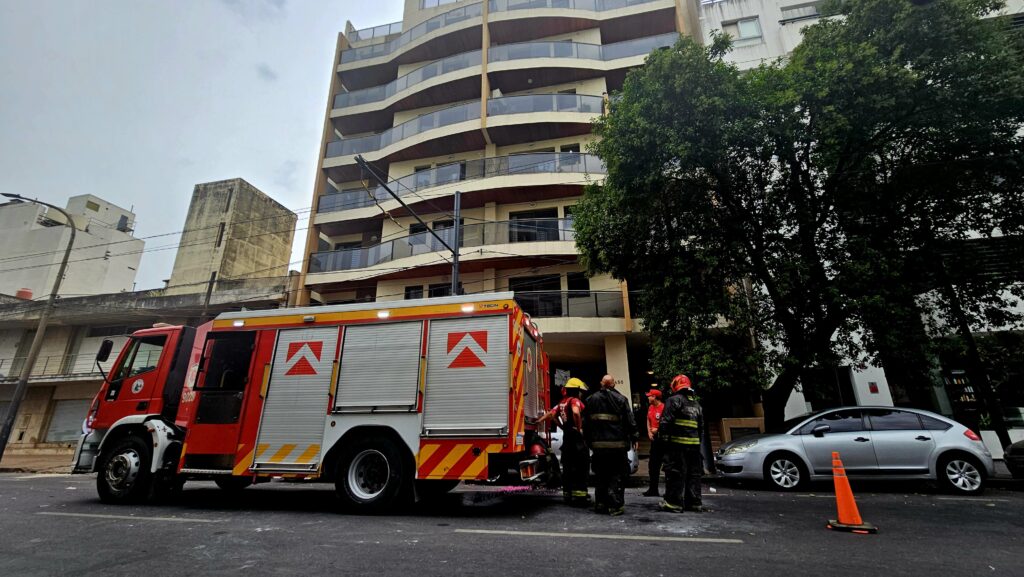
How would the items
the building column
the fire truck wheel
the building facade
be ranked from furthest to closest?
the building facade < the building column < the fire truck wheel

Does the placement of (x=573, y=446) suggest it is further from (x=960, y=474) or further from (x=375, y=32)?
(x=375, y=32)

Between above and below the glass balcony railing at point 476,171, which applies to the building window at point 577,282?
below

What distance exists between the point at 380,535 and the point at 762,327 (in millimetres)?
9244

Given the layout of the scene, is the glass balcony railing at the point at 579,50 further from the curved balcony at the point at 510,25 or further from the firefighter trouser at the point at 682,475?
the firefighter trouser at the point at 682,475

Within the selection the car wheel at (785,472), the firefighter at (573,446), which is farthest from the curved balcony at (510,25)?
the firefighter at (573,446)

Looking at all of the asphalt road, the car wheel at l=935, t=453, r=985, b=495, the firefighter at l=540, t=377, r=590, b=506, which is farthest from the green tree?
the firefighter at l=540, t=377, r=590, b=506

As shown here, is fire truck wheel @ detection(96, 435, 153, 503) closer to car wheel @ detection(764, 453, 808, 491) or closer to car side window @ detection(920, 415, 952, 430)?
car wheel @ detection(764, 453, 808, 491)

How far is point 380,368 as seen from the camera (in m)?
6.33

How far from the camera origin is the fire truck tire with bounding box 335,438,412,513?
5805 mm

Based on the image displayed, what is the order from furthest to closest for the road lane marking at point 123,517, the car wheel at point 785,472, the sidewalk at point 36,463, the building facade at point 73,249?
the building facade at point 73,249
the sidewalk at point 36,463
the car wheel at point 785,472
the road lane marking at point 123,517

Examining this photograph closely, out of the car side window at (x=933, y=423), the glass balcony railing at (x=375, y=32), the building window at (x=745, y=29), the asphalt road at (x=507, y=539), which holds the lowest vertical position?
the asphalt road at (x=507, y=539)

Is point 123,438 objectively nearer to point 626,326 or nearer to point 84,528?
point 84,528

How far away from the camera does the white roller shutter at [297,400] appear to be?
6258 millimetres

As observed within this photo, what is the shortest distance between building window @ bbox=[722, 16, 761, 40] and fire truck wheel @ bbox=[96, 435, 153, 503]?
80.7 ft
